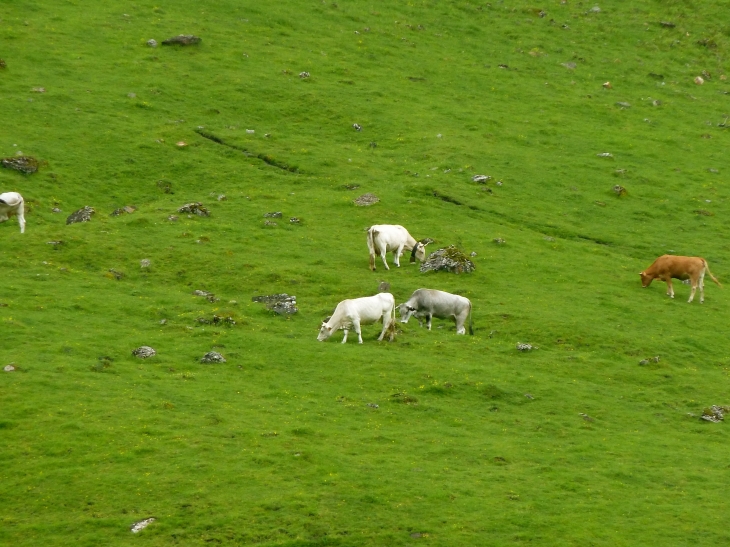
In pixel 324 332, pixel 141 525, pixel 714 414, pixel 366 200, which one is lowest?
pixel 141 525

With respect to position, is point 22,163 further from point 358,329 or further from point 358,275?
point 358,329

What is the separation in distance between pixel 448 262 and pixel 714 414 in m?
11.8

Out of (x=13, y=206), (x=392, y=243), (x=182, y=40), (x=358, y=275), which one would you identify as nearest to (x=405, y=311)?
(x=358, y=275)

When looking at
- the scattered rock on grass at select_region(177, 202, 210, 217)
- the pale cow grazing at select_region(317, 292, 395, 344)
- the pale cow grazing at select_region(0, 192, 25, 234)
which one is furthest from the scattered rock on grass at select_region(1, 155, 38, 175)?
the pale cow grazing at select_region(317, 292, 395, 344)

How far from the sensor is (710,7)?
7406 centimetres

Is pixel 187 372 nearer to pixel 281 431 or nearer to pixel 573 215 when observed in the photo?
pixel 281 431

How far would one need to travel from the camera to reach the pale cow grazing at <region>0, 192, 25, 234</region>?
37.1 m

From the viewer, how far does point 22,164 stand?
42.1 metres

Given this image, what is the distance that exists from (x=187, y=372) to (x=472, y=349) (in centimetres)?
819

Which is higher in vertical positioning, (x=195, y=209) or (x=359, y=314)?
(x=359, y=314)

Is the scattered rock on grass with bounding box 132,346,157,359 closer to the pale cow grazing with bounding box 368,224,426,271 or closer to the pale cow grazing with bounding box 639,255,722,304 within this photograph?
the pale cow grazing with bounding box 368,224,426,271

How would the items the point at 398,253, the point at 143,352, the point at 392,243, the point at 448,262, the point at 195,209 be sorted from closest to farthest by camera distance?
the point at 143,352, the point at 448,262, the point at 392,243, the point at 398,253, the point at 195,209

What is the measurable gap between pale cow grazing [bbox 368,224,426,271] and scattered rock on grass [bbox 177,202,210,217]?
24.0ft

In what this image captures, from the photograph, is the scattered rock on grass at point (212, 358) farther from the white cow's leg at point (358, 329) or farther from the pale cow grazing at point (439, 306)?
the pale cow grazing at point (439, 306)
